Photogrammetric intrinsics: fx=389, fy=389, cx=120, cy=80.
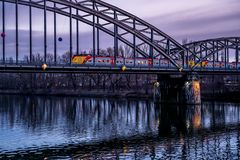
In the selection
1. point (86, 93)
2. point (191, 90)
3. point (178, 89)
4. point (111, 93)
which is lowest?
point (86, 93)

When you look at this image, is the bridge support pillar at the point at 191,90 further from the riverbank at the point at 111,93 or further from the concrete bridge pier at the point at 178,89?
the riverbank at the point at 111,93

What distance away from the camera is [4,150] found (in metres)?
39.8

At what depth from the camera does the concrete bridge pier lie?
93.4 meters

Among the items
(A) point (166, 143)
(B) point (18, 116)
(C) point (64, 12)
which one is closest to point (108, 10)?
(C) point (64, 12)

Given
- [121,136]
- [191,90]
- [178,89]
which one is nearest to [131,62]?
[191,90]

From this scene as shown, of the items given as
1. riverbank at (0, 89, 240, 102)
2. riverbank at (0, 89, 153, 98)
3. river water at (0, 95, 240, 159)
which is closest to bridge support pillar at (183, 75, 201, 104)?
river water at (0, 95, 240, 159)

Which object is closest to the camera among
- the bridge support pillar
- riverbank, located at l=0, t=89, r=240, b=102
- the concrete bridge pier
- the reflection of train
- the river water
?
the river water

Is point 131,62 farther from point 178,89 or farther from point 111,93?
point 111,93

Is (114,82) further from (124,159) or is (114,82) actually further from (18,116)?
(124,159)

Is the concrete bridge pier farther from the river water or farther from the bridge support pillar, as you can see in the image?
the river water

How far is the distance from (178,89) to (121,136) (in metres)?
50.0

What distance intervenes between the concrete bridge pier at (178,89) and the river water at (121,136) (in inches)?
776

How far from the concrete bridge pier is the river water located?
19.7 metres

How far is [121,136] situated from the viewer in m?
49.0
